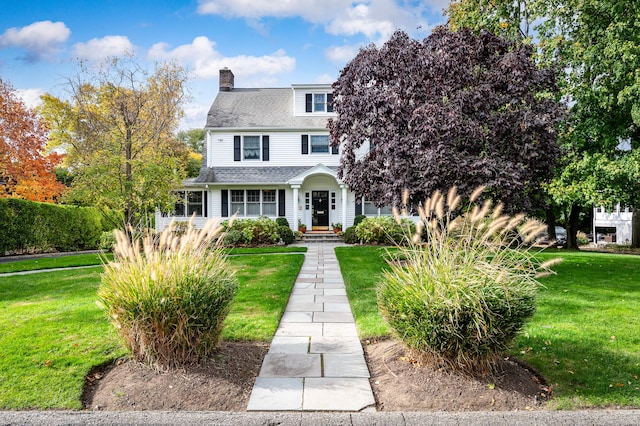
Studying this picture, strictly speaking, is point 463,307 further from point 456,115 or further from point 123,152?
point 123,152

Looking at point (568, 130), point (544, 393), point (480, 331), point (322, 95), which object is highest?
point (322, 95)

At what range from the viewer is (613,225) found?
1209 inches

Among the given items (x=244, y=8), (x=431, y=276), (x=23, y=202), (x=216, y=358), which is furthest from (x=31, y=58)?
(x=431, y=276)

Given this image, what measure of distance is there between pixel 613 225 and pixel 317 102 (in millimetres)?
23662

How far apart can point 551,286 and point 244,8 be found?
10.9 m

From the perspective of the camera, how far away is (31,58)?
18609mm

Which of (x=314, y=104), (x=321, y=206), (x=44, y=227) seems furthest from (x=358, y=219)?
(x=44, y=227)

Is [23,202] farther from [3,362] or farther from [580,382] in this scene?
[580,382]

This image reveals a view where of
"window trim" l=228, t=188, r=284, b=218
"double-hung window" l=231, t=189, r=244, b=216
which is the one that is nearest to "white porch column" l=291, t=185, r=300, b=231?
"window trim" l=228, t=188, r=284, b=218

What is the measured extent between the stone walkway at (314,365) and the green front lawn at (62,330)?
15.0 inches

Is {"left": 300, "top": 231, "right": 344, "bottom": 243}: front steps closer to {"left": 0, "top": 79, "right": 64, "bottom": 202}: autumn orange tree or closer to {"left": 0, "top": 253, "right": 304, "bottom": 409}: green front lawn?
{"left": 0, "top": 253, "right": 304, "bottom": 409}: green front lawn

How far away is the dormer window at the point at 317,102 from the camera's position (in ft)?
73.0

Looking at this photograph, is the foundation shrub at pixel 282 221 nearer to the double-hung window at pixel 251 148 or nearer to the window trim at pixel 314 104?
the double-hung window at pixel 251 148

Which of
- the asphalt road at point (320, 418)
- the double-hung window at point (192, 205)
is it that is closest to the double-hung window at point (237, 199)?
the double-hung window at point (192, 205)
